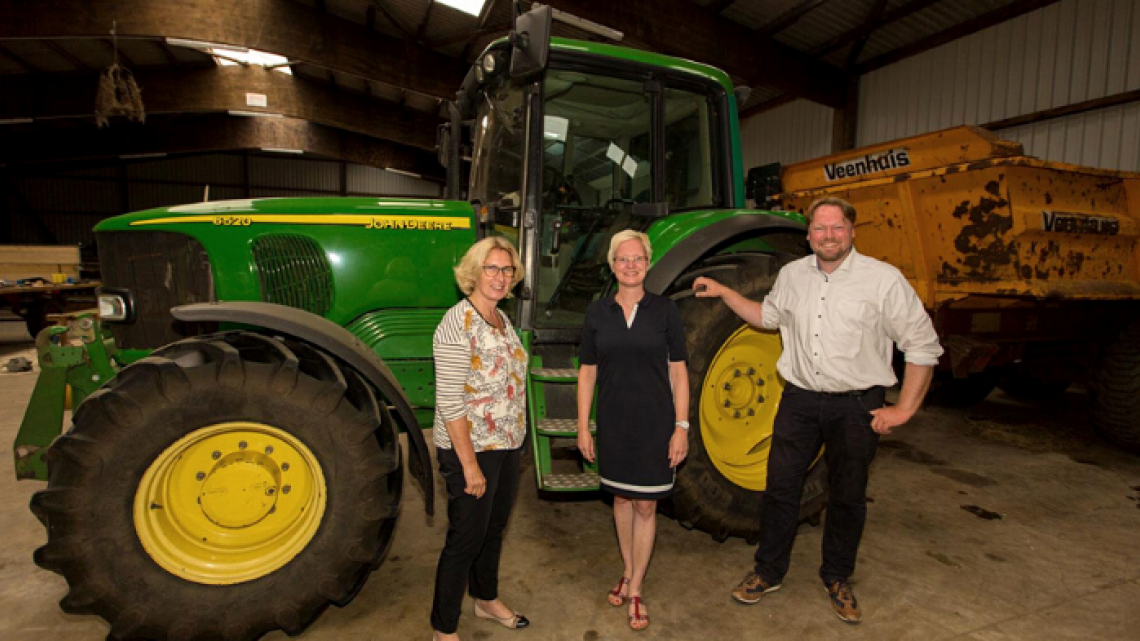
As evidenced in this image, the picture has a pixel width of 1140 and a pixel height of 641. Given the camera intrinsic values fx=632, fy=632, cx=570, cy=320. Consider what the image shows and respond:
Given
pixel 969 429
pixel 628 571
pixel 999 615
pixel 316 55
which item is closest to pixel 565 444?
pixel 628 571

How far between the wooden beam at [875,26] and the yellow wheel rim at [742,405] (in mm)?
7431

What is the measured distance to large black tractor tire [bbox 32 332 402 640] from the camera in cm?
210

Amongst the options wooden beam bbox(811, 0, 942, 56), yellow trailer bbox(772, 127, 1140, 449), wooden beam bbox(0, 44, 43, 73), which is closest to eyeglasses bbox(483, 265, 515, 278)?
yellow trailer bbox(772, 127, 1140, 449)

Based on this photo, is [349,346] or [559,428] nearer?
[349,346]

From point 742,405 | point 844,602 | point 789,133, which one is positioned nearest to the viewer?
point 844,602

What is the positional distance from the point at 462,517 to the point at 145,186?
78.6 feet

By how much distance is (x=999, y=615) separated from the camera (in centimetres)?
250

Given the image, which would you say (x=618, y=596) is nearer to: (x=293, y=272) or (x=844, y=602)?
(x=844, y=602)

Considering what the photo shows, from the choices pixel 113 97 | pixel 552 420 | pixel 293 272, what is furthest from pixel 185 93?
pixel 552 420

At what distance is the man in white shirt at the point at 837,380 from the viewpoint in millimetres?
2371

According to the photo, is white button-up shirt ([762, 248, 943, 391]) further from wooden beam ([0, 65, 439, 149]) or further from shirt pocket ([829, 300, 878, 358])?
wooden beam ([0, 65, 439, 149])

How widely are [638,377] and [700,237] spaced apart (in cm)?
96

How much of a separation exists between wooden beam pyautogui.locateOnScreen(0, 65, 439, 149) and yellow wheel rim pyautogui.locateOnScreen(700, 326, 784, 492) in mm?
11534

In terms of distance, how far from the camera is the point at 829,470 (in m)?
2.55
